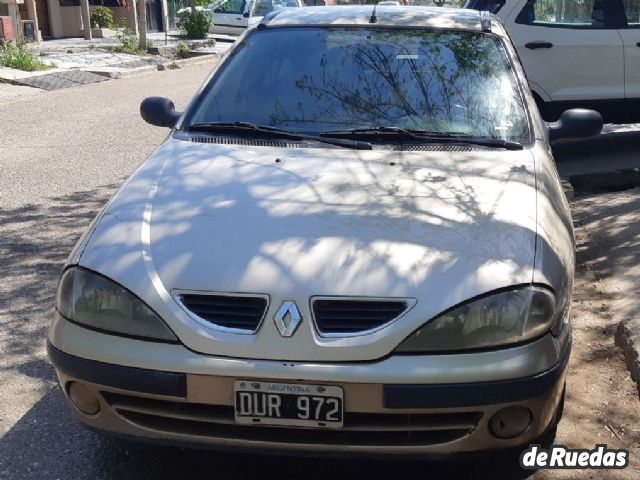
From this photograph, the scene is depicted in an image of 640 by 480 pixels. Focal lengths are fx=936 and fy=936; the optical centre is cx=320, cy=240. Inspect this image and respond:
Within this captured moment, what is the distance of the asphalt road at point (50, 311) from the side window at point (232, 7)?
17091 millimetres

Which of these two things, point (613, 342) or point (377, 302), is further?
point (613, 342)

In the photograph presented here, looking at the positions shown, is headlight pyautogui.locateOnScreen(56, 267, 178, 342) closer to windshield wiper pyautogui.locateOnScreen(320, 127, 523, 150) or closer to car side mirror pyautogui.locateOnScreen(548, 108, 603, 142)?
windshield wiper pyautogui.locateOnScreen(320, 127, 523, 150)

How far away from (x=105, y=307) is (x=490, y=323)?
1290 millimetres

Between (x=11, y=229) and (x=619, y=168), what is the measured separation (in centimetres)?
540

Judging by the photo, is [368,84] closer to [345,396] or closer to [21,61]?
[345,396]

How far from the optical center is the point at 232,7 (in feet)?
96.9

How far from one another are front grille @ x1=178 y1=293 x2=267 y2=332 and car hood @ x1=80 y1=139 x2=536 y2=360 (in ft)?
0.10

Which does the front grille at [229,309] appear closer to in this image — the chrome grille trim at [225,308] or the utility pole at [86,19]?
the chrome grille trim at [225,308]

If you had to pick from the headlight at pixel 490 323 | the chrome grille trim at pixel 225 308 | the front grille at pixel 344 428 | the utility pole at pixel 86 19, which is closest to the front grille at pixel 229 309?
the chrome grille trim at pixel 225 308

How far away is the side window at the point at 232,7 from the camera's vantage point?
29.3 m

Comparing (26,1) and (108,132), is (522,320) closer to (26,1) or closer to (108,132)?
(108,132)

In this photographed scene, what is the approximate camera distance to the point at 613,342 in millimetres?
4914

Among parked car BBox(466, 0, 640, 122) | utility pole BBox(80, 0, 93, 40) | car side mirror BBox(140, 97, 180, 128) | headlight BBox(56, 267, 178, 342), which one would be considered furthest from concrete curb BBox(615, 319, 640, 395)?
utility pole BBox(80, 0, 93, 40)

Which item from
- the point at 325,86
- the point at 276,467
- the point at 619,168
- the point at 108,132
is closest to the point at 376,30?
the point at 325,86
